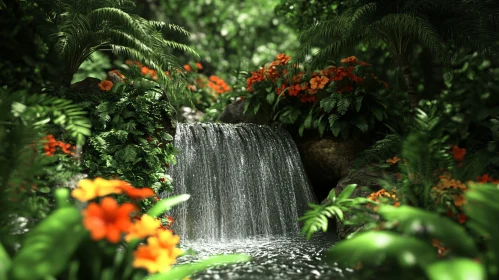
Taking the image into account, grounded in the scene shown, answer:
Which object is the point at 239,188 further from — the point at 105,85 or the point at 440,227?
the point at 440,227

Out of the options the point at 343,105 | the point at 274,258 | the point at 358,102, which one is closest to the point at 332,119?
the point at 343,105

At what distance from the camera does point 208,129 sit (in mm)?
6984

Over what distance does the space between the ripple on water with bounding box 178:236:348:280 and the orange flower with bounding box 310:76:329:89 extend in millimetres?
2669

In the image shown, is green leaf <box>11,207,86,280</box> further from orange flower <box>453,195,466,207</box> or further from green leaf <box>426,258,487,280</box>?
orange flower <box>453,195,466,207</box>

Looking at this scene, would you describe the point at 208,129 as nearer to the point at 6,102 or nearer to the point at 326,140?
the point at 326,140

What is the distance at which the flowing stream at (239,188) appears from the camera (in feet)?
20.0

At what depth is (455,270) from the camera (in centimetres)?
197

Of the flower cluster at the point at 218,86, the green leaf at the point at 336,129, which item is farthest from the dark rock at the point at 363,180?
the flower cluster at the point at 218,86

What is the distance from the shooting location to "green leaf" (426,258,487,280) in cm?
192

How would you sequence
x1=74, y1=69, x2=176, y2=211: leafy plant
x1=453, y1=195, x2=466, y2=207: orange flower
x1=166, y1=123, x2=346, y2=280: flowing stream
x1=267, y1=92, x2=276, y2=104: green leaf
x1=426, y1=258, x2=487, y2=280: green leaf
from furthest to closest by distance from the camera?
x1=267, y1=92, x2=276, y2=104: green leaf
x1=166, y1=123, x2=346, y2=280: flowing stream
x1=74, y1=69, x2=176, y2=211: leafy plant
x1=453, y1=195, x2=466, y2=207: orange flower
x1=426, y1=258, x2=487, y2=280: green leaf

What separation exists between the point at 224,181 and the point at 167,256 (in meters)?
4.15

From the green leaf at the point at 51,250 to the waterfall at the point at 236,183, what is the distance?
383 centimetres

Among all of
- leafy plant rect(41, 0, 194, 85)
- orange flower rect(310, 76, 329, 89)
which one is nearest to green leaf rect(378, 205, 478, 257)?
leafy plant rect(41, 0, 194, 85)

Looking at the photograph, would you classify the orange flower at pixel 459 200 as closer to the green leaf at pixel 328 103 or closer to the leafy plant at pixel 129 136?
the leafy plant at pixel 129 136
